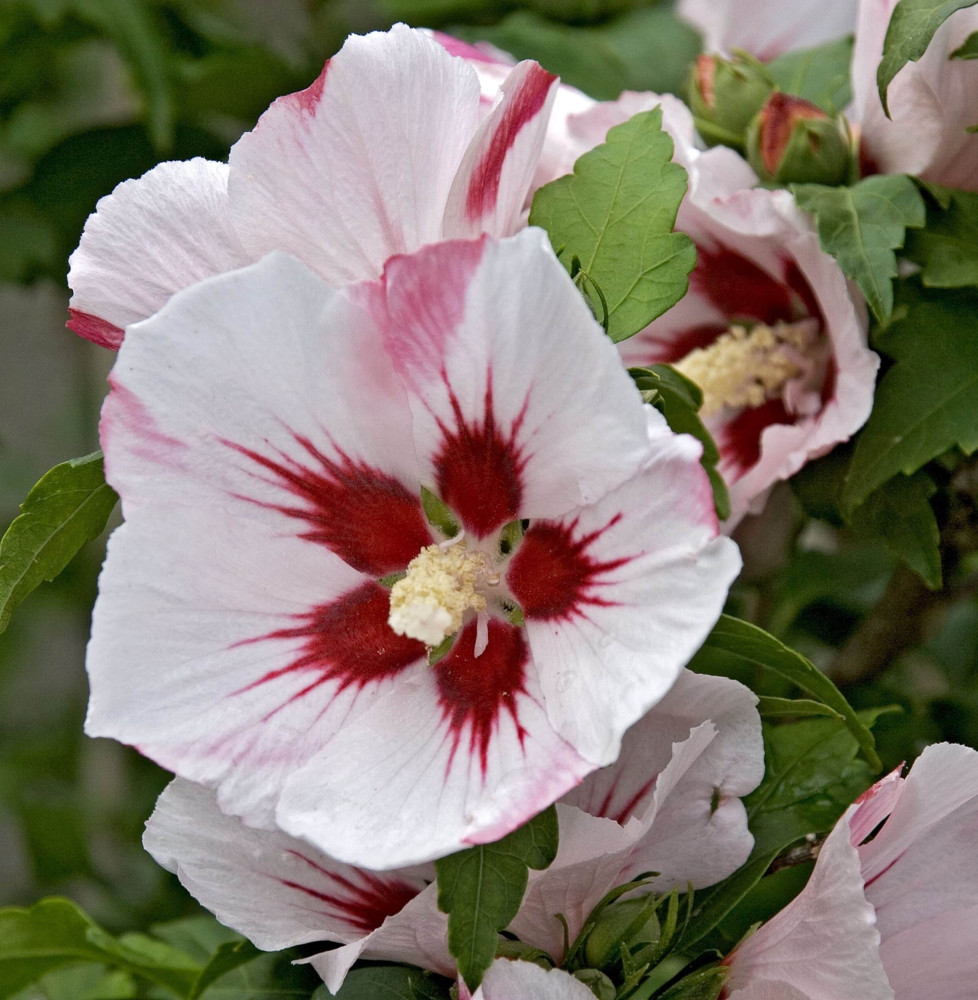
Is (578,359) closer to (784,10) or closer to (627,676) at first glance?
(627,676)

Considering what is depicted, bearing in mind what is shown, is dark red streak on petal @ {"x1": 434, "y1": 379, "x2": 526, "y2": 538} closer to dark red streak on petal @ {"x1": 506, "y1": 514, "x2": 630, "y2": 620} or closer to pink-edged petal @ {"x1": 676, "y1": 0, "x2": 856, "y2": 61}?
dark red streak on petal @ {"x1": 506, "y1": 514, "x2": 630, "y2": 620}

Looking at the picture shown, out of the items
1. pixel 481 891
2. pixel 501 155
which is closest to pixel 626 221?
pixel 501 155

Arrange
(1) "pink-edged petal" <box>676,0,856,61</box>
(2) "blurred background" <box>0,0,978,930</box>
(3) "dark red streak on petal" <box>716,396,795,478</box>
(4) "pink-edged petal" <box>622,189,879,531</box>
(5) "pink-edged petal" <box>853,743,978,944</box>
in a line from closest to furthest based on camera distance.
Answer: (5) "pink-edged petal" <box>853,743,978,944</box>, (4) "pink-edged petal" <box>622,189,879,531</box>, (3) "dark red streak on petal" <box>716,396,795,478</box>, (2) "blurred background" <box>0,0,978,930</box>, (1) "pink-edged petal" <box>676,0,856,61</box>

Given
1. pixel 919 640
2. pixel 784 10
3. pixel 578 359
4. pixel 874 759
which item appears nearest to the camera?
pixel 578 359

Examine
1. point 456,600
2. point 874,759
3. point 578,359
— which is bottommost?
point 874,759

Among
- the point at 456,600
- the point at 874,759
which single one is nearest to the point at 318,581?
the point at 456,600

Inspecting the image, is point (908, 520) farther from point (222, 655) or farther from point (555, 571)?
point (222, 655)

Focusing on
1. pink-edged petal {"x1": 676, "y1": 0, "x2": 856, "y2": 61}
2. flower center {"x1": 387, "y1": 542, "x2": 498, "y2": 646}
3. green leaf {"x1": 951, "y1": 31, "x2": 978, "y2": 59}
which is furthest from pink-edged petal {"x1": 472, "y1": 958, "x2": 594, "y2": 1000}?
pink-edged petal {"x1": 676, "y1": 0, "x2": 856, "y2": 61}
